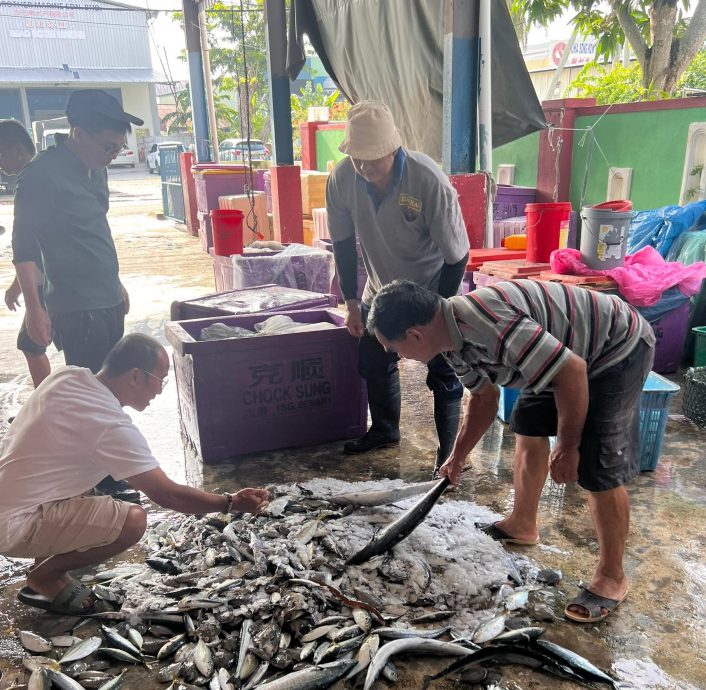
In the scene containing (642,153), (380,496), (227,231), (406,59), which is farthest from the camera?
(642,153)

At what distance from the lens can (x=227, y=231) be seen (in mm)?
7344

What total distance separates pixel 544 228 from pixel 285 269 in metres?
2.86

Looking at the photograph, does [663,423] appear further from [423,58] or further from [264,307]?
[423,58]

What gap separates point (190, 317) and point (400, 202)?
2251 millimetres

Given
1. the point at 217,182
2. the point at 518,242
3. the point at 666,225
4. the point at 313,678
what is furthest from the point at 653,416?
the point at 217,182

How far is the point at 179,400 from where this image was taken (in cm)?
498

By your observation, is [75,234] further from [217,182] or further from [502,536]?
[217,182]

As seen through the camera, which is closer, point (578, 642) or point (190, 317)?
point (578, 642)

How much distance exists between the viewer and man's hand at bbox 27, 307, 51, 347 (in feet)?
13.0

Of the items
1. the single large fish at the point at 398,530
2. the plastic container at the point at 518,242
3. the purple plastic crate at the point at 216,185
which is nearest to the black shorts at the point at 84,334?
the single large fish at the point at 398,530

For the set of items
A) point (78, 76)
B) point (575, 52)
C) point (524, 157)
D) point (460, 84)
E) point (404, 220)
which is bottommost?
point (404, 220)

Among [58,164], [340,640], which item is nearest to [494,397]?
[340,640]

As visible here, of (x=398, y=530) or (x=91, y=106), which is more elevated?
(x=91, y=106)

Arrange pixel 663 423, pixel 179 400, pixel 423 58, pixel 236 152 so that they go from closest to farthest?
pixel 663 423
pixel 179 400
pixel 423 58
pixel 236 152
